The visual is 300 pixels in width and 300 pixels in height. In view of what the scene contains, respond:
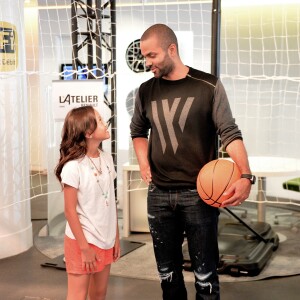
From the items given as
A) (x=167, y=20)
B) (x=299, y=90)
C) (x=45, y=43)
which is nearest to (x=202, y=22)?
(x=167, y=20)

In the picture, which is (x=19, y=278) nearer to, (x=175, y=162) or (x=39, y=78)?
(x=175, y=162)

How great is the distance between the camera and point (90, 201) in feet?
8.07

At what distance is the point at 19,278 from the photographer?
398 cm

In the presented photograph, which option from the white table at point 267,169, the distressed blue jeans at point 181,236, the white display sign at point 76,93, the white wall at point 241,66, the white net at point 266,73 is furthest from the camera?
the white wall at point 241,66

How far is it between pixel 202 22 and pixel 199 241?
487 centimetres

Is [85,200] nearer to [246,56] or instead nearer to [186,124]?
[186,124]

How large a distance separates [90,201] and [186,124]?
0.56m

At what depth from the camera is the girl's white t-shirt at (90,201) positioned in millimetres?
2439

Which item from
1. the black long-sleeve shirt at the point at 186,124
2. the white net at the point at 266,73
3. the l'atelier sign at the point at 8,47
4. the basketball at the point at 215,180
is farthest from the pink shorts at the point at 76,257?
the white net at the point at 266,73

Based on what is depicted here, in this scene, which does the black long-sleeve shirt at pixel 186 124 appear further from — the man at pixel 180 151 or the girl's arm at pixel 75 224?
the girl's arm at pixel 75 224

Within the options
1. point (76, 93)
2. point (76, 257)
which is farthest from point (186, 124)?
point (76, 93)

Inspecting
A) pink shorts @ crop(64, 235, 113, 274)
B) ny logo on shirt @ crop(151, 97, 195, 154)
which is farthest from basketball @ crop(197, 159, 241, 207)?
pink shorts @ crop(64, 235, 113, 274)

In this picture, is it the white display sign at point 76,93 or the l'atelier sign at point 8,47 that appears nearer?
the white display sign at point 76,93

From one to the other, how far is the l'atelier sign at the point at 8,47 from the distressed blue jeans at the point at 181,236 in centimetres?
223
